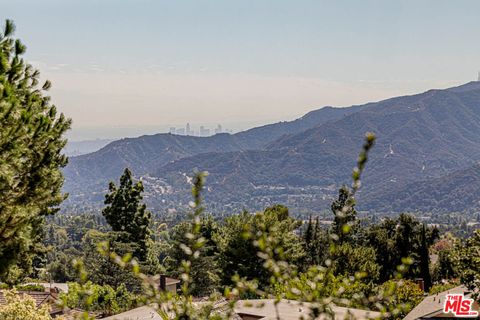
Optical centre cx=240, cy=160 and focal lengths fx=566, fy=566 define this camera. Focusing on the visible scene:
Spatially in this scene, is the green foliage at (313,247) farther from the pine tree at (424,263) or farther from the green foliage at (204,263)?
the green foliage at (204,263)

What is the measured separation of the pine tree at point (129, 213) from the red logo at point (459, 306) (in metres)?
37.2

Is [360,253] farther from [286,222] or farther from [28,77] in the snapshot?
[28,77]

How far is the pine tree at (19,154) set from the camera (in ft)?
42.3

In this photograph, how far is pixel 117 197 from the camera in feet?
193

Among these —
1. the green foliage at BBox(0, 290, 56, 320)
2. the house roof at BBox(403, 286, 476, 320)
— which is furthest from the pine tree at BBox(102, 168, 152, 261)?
the green foliage at BBox(0, 290, 56, 320)

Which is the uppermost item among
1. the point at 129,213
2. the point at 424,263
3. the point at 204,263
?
the point at 129,213

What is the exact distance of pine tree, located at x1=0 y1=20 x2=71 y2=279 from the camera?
1291 centimetres

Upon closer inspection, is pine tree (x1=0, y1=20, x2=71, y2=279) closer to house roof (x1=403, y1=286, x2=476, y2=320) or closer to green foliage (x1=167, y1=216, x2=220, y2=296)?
house roof (x1=403, y1=286, x2=476, y2=320)

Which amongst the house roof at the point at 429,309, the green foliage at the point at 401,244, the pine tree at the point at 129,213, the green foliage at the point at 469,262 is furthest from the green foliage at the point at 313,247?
the green foliage at the point at 469,262

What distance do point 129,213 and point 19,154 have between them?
4646cm

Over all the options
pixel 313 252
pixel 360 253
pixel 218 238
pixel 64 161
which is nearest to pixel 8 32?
pixel 64 161

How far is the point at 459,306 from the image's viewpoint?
25594 mm

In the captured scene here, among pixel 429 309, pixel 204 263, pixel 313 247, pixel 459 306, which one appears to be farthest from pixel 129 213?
pixel 459 306

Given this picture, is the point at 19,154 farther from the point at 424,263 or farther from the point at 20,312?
the point at 424,263
